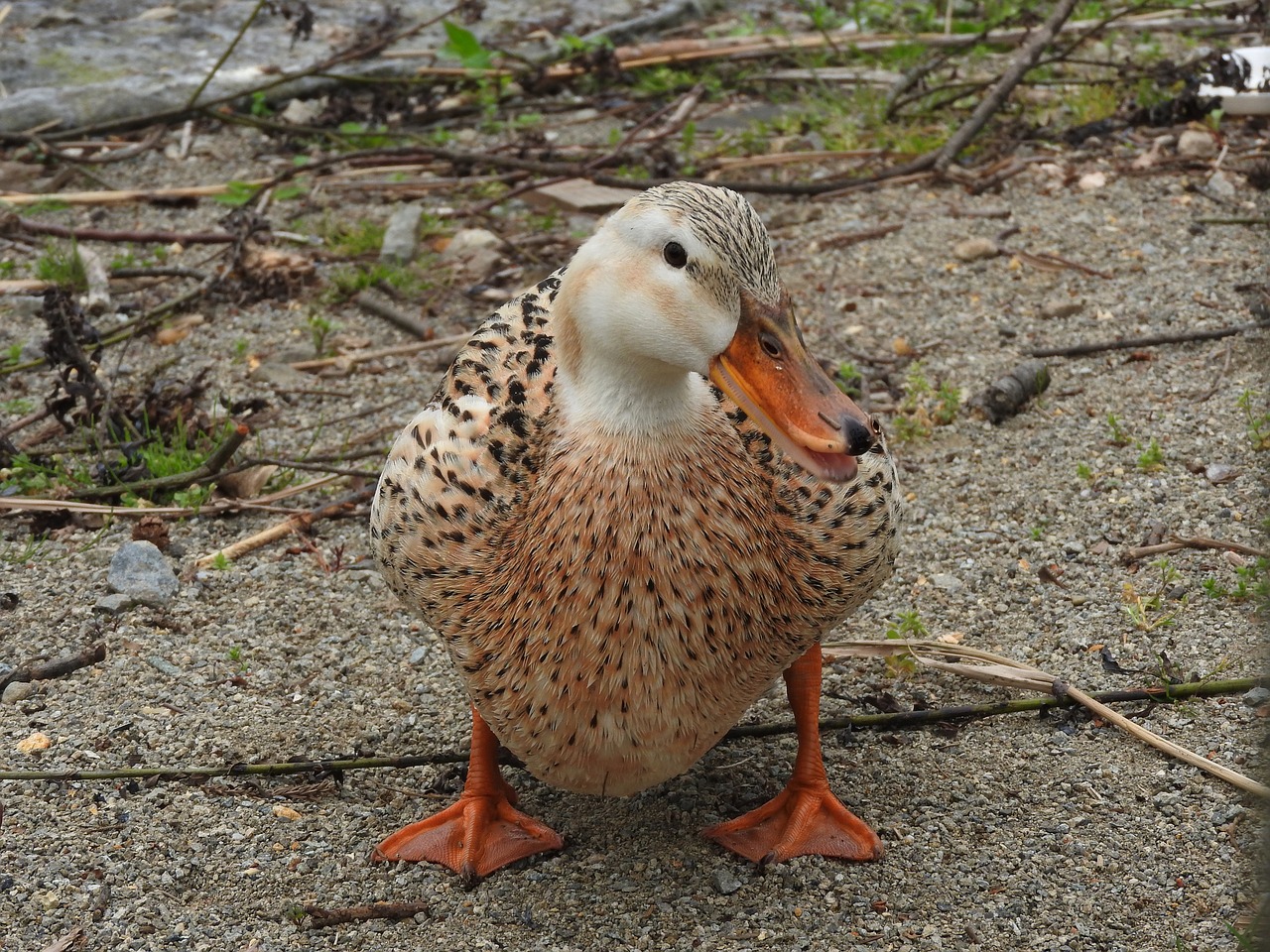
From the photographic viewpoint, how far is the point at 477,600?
2.95 metres

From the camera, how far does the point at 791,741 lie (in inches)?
143

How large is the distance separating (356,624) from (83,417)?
4.76ft

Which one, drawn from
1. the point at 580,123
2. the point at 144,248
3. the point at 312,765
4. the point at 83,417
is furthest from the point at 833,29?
the point at 312,765

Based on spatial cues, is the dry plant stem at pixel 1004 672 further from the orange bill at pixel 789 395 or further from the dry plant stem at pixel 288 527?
the dry plant stem at pixel 288 527

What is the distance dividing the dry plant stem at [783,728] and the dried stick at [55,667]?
0.44 m

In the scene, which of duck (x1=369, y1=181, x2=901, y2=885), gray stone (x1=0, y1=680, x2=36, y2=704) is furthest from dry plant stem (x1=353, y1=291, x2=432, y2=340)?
duck (x1=369, y1=181, x2=901, y2=885)

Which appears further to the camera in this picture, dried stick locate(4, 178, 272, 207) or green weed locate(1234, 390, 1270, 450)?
dried stick locate(4, 178, 272, 207)

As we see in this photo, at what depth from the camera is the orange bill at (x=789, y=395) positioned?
2439 millimetres

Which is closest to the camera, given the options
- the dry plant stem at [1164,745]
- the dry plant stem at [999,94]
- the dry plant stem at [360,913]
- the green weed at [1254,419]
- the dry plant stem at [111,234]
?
the dry plant stem at [360,913]

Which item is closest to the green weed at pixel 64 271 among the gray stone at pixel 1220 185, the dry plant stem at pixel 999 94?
the dry plant stem at pixel 999 94

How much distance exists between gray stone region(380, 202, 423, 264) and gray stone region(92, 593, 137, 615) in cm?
238

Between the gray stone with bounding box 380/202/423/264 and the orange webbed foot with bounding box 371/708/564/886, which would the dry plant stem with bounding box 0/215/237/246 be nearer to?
the gray stone with bounding box 380/202/423/264

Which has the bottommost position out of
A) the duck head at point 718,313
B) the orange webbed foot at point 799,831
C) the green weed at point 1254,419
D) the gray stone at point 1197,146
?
the orange webbed foot at point 799,831

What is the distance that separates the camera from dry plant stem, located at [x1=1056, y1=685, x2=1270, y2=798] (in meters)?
3.09
